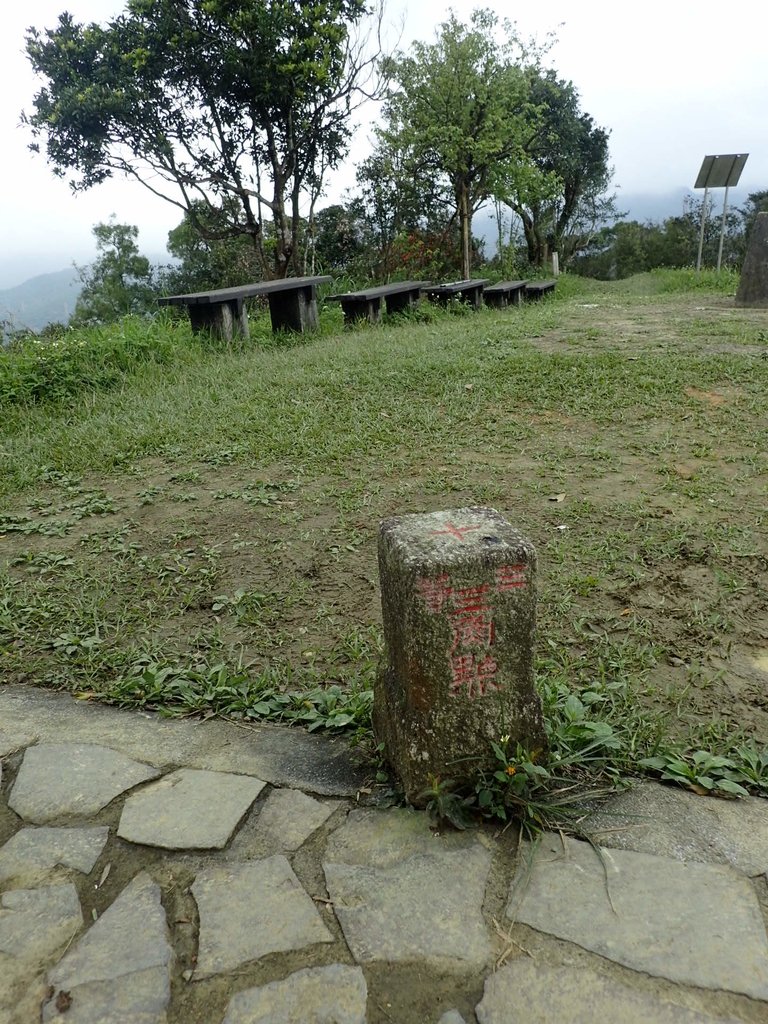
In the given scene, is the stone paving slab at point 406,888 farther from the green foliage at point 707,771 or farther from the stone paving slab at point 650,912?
the green foliage at point 707,771

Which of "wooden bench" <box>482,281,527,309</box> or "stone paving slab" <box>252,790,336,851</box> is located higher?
Answer: "wooden bench" <box>482,281,527,309</box>

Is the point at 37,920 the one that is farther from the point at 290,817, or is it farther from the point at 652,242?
the point at 652,242

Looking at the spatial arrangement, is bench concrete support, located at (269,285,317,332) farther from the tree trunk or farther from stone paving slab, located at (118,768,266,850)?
stone paving slab, located at (118,768,266,850)

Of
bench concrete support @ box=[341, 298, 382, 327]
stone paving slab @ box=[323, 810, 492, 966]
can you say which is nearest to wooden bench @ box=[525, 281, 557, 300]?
bench concrete support @ box=[341, 298, 382, 327]

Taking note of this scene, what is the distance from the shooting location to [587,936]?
141cm

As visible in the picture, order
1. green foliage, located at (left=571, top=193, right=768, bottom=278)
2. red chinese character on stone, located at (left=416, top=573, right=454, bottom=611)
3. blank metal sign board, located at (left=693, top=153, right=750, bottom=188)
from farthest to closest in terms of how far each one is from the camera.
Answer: green foliage, located at (left=571, top=193, right=768, bottom=278) < blank metal sign board, located at (left=693, top=153, right=750, bottom=188) < red chinese character on stone, located at (left=416, top=573, right=454, bottom=611)

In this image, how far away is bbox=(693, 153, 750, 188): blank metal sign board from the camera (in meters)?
12.9

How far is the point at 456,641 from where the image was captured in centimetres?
163

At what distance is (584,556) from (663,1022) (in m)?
1.99

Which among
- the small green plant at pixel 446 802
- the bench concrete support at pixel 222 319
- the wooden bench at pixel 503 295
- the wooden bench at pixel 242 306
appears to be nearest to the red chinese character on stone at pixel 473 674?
the small green plant at pixel 446 802

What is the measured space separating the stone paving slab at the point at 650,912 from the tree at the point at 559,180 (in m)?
15.7

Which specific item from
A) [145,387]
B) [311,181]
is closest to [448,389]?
[145,387]

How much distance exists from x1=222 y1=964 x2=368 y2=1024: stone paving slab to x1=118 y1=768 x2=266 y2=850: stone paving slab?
0.39m

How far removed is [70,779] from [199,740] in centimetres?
34
